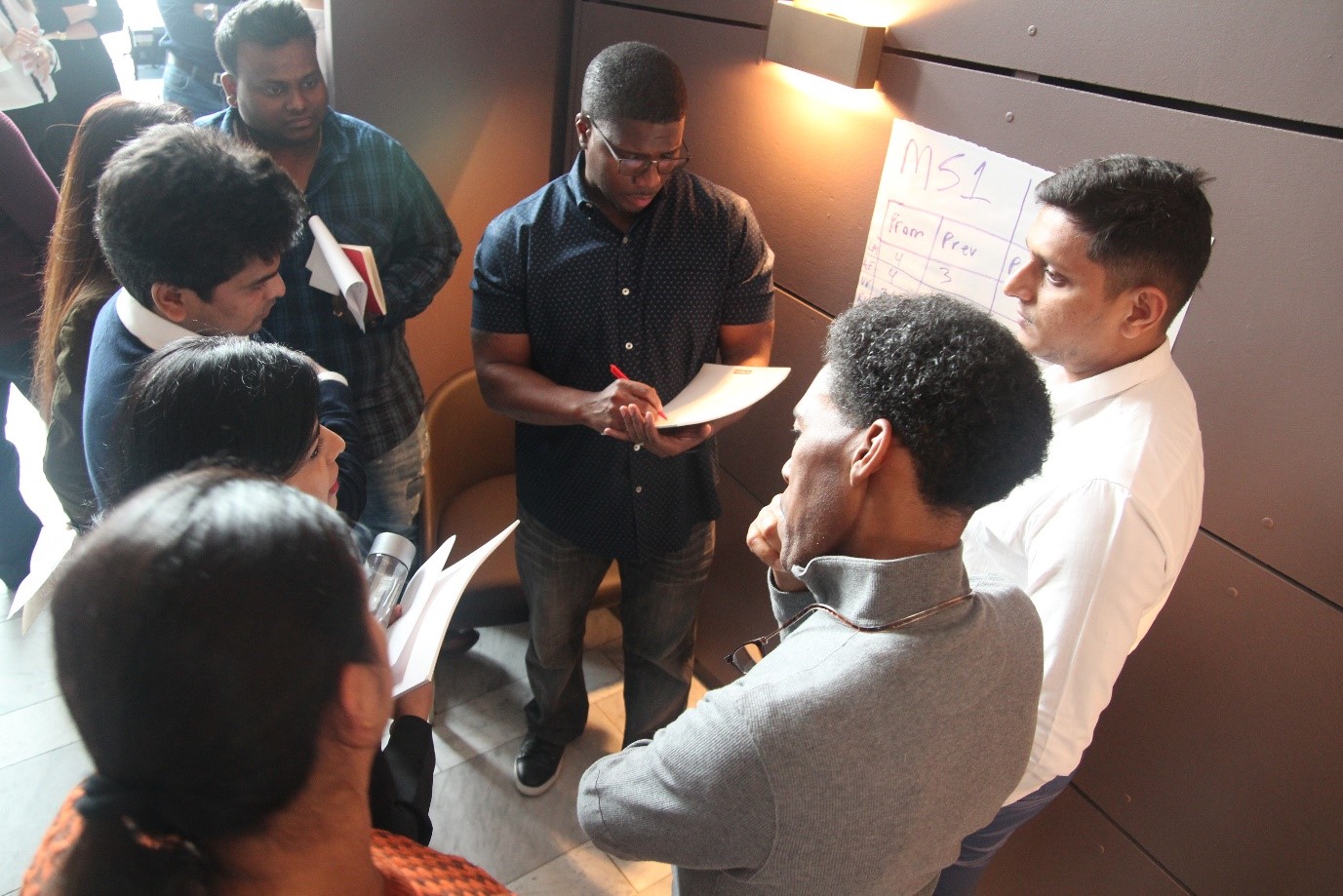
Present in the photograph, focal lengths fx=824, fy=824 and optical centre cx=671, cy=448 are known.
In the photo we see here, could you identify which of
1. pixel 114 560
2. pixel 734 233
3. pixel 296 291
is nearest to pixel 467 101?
pixel 296 291

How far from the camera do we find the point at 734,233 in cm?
198

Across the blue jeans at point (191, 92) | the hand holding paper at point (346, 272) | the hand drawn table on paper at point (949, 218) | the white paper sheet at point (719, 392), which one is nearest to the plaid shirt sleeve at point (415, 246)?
the hand holding paper at point (346, 272)

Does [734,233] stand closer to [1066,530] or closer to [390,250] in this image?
[390,250]

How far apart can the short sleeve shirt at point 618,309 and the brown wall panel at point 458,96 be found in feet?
3.37

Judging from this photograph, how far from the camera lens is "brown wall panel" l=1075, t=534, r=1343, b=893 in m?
1.36

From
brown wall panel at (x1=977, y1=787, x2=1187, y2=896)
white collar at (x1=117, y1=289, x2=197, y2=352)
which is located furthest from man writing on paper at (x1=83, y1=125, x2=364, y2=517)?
brown wall panel at (x1=977, y1=787, x2=1187, y2=896)

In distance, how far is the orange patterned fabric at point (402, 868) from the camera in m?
0.77

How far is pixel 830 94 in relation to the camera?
1.98m

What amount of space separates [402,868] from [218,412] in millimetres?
603

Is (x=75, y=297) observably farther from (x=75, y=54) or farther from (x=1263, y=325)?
(x=75, y=54)

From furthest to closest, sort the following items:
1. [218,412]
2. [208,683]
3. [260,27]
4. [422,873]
→ [260,27] → [218,412] → [422,873] → [208,683]

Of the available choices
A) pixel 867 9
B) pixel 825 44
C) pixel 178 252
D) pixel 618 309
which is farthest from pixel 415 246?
pixel 867 9

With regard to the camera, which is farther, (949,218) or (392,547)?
(949,218)

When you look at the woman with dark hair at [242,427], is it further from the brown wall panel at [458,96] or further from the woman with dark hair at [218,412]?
the brown wall panel at [458,96]
